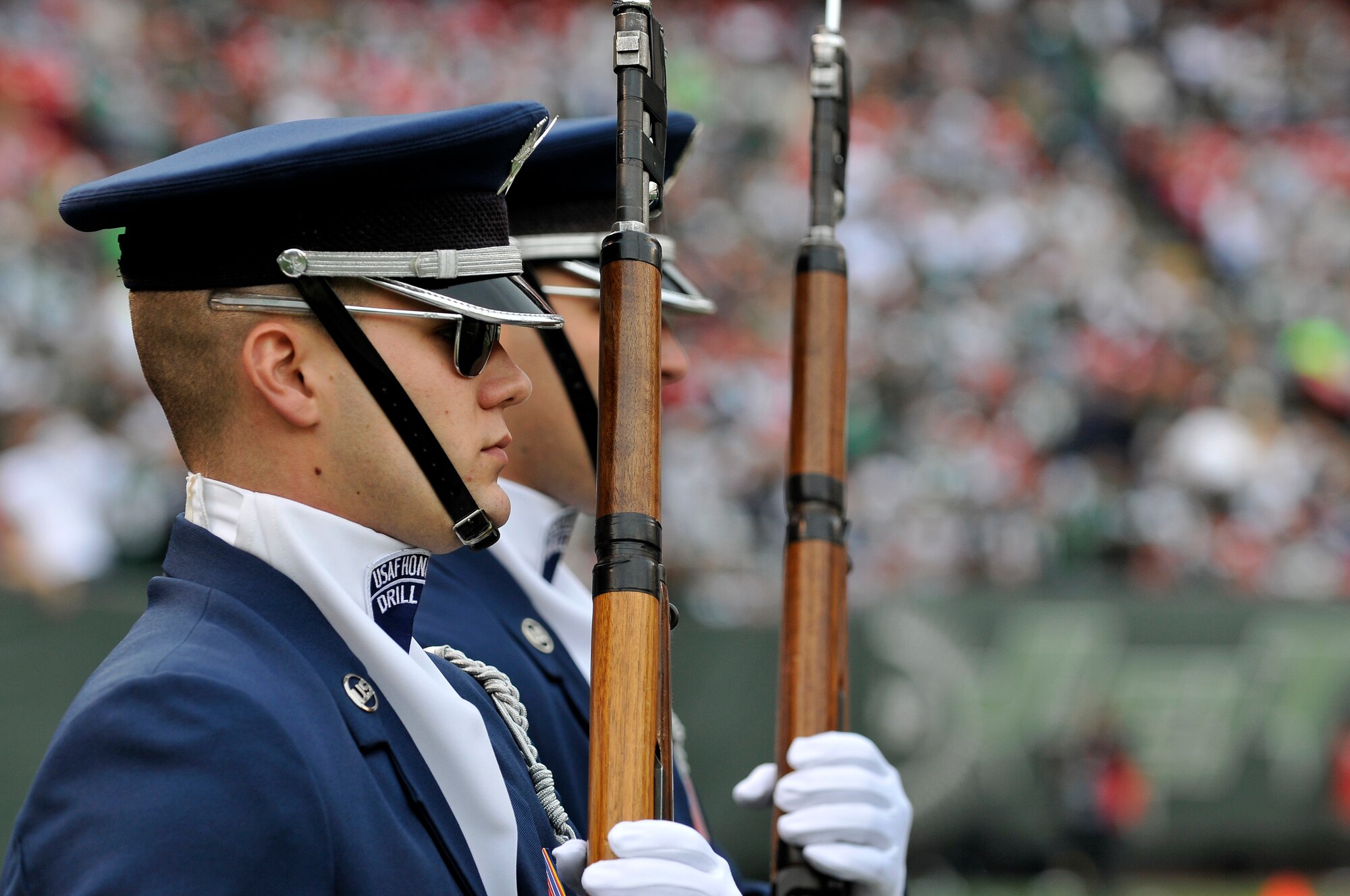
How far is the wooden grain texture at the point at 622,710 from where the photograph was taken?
1862mm

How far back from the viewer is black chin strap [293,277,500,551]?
5.86 feet

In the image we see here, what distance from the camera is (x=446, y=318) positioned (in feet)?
6.05

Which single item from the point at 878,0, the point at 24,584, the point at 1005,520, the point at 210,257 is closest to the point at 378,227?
the point at 210,257

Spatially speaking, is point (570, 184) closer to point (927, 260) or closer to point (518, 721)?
point (518, 721)

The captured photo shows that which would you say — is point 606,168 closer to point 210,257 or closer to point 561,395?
point 561,395

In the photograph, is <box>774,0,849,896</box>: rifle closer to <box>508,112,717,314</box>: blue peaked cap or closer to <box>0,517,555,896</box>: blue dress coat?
<box>508,112,717,314</box>: blue peaked cap

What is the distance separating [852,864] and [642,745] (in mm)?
581

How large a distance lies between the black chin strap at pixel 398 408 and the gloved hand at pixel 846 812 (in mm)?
759

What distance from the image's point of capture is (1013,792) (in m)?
8.08

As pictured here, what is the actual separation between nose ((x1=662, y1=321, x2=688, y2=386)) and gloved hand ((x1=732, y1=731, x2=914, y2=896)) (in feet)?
2.17

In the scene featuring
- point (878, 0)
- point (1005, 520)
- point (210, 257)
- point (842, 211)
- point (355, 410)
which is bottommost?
point (355, 410)

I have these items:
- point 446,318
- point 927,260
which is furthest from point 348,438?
point 927,260

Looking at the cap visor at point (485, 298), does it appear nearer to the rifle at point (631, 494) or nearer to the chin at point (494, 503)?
the rifle at point (631, 494)


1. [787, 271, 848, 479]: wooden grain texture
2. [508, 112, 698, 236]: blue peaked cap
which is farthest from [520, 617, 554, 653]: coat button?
[508, 112, 698, 236]: blue peaked cap
